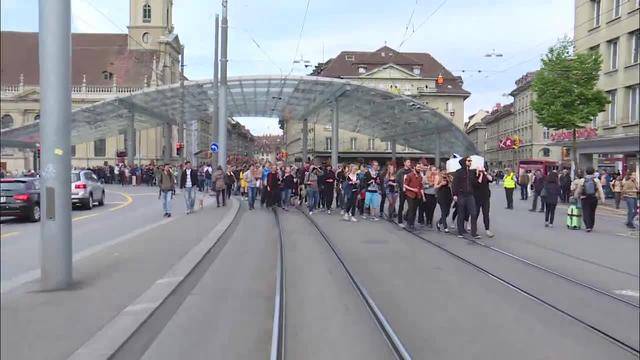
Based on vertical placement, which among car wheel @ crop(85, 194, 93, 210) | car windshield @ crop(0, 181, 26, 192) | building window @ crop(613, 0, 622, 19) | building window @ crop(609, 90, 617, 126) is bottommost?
car wheel @ crop(85, 194, 93, 210)

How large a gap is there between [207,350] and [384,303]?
2.51 metres

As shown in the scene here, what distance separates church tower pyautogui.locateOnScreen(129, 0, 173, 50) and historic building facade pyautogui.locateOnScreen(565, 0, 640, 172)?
32.6ft

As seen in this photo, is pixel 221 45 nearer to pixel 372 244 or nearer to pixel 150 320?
pixel 372 244

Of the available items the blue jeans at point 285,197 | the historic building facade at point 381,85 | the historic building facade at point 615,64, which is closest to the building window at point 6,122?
the historic building facade at point 615,64

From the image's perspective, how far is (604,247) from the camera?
11.7 metres

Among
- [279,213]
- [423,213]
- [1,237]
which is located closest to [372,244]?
[423,213]

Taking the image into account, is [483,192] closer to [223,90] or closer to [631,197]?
[631,197]

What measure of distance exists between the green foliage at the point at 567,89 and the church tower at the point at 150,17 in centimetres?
1757

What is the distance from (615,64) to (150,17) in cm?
1886

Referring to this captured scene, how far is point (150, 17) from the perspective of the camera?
10023mm

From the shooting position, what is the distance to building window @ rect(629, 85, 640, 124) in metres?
19.0

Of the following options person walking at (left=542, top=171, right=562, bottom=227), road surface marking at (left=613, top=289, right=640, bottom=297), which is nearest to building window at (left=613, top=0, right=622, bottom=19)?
person walking at (left=542, top=171, right=562, bottom=227)

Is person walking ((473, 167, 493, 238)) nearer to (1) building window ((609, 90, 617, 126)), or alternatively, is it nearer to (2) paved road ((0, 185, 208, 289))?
(2) paved road ((0, 185, 208, 289))

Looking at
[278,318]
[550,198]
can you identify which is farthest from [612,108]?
[278,318]
